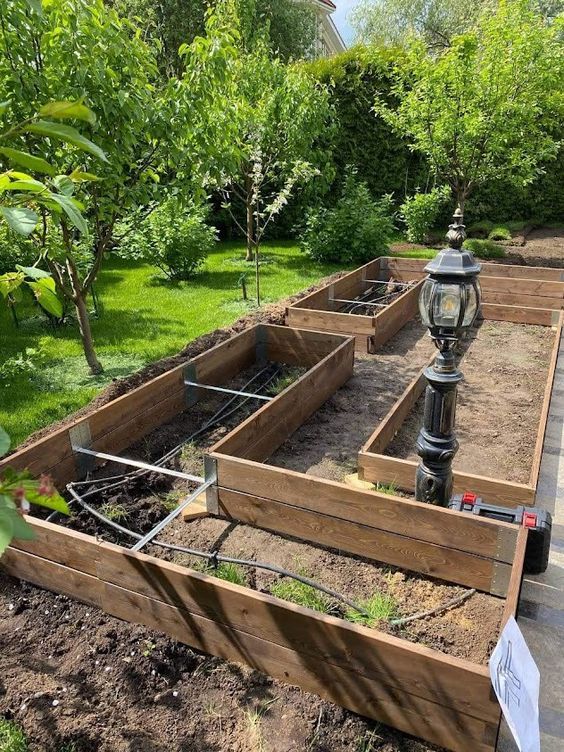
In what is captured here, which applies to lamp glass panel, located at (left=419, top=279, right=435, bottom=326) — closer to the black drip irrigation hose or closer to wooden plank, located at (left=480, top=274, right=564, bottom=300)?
the black drip irrigation hose

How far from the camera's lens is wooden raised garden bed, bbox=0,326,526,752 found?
7.02ft

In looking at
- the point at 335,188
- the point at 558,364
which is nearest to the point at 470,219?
the point at 335,188

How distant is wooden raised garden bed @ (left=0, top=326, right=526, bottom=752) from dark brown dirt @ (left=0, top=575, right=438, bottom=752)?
0.25ft

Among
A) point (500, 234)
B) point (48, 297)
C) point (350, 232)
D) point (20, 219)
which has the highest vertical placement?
point (20, 219)

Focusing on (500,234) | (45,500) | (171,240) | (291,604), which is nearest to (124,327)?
(171,240)

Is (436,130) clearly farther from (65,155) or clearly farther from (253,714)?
(253,714)

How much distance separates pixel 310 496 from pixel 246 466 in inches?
18.0

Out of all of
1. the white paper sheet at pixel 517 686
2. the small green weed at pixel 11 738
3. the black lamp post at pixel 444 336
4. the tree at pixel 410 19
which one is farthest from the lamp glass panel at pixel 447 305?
the tree at pixel 410 19

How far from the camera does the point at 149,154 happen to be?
5.16m

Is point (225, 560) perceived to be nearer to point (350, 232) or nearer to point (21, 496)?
point (21, 496)

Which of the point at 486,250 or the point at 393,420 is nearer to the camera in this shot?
the point at 393,420

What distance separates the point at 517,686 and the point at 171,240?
889 cm

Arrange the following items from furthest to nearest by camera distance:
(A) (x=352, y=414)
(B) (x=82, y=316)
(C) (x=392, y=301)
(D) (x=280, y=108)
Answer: (D) (x=280, y=108), (C) (x=392, y=301), (B) (x=82, y=316), (A) (x=352, y=414)

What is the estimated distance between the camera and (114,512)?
3654 millimetres
